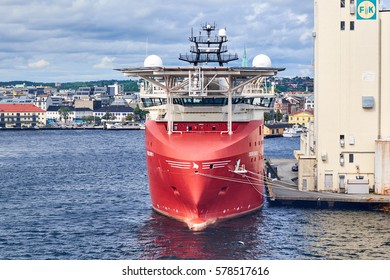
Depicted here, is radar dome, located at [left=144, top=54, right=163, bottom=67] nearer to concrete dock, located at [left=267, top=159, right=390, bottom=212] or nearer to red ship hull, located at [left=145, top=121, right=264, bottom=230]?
red ship hull, located at [left=145, top=121, right=264, bottom=230]

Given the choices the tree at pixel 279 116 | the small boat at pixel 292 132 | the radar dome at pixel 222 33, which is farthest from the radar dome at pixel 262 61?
the tree at pixel 279 116

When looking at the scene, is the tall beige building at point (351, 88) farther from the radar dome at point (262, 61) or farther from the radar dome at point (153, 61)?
the radar dome at point (153, 61)

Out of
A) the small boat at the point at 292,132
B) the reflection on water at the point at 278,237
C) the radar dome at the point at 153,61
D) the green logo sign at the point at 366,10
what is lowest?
the reflection on water at the point at 278,237

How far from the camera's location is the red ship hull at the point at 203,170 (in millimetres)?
36938

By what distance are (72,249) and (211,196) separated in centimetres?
725

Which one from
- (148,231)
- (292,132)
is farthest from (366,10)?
(292,132)

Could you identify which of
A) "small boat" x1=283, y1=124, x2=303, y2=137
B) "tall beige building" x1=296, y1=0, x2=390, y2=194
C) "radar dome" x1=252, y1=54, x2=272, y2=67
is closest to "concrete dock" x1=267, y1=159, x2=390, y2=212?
"tall beige building" x1=296, y1=0, x2=390, y2=194

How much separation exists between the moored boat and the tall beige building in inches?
159

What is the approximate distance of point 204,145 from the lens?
125ft

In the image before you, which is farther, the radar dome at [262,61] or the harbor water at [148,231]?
the radar dome at [262,61]

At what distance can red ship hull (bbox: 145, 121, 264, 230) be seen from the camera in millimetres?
36938
